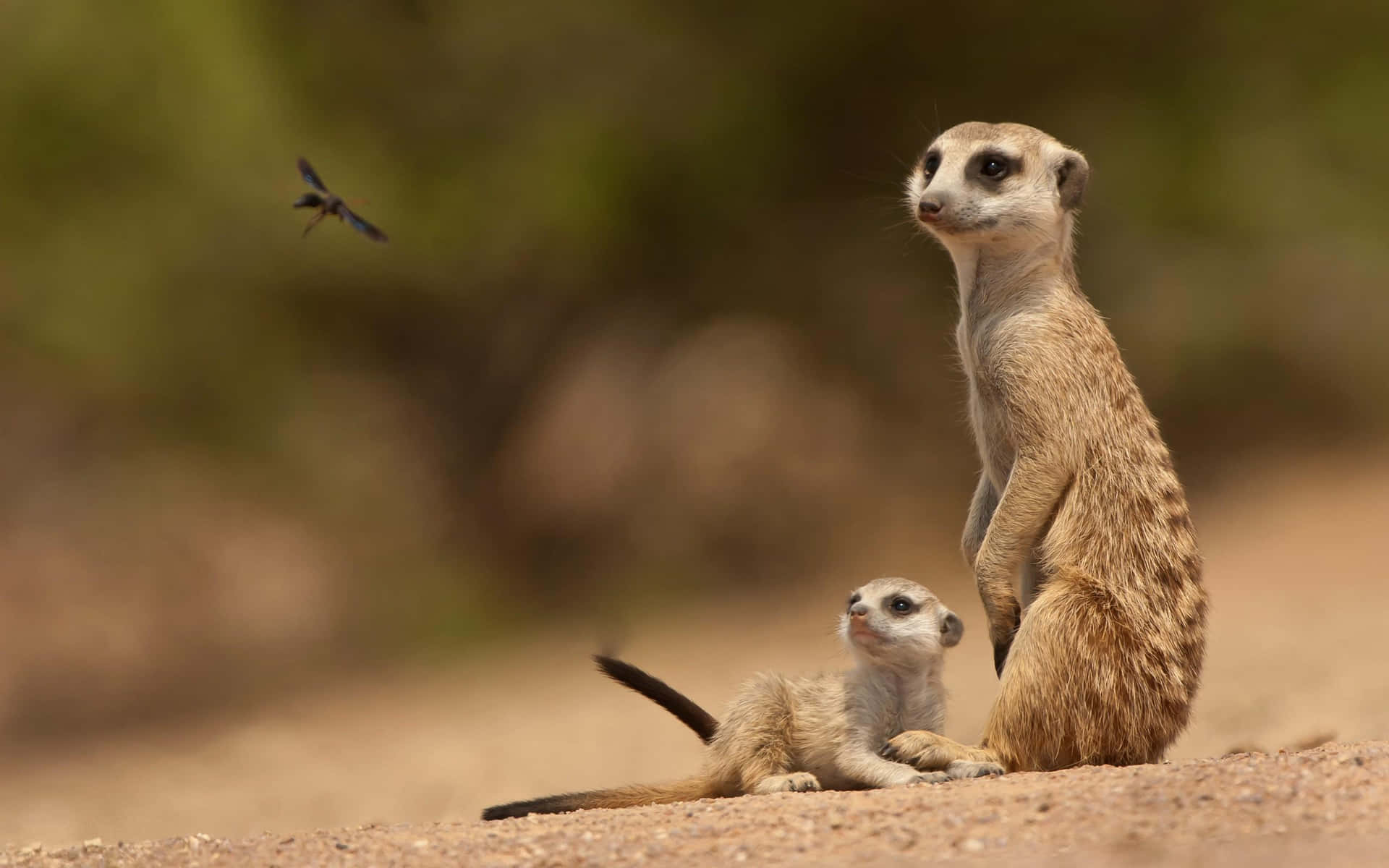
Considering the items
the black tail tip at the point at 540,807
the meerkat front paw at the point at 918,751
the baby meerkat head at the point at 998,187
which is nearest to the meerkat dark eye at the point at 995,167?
the baby meerkat head at the point at 998,187

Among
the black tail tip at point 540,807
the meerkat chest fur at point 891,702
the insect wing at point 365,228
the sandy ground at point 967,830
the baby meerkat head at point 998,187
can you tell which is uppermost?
the baby meerkat head at point 998,187

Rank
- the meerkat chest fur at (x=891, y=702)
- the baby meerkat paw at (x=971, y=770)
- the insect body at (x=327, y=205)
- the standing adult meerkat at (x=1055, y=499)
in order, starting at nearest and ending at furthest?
the baby meerkat paw at (x=971, y=770)
the standing adult meerkat at (x=1055, y=499)
the meerkat chest fur at (x=891, y=702)
the insect body at (x=327, y=205)

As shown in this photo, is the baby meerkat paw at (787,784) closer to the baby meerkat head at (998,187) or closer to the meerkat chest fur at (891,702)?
the meerkat chest fur at (891,702)

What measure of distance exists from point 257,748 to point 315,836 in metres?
4.95

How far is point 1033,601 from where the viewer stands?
124 inches

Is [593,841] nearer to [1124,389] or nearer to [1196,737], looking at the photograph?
[1124,389]

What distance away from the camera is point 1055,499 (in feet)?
10.3

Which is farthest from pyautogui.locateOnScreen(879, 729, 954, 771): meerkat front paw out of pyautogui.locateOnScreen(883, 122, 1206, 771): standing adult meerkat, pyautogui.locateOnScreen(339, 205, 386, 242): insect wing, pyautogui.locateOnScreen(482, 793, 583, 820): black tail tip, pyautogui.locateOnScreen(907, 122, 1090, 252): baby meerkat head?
pyautogui.locateOnScreen(339, 205, 386, 242): insect wing

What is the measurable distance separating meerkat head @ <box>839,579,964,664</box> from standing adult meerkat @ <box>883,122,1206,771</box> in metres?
0.13

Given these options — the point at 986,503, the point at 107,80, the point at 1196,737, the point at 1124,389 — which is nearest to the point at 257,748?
the point at 107,80

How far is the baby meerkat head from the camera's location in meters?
3.24

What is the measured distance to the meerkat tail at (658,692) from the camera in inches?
128

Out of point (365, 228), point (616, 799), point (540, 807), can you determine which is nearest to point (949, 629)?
point (616, 799)

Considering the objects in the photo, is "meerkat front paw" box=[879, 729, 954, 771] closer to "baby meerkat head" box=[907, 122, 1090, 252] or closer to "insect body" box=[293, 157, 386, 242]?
"baby meerkat head" box=[907, 122, 1090, 252]
